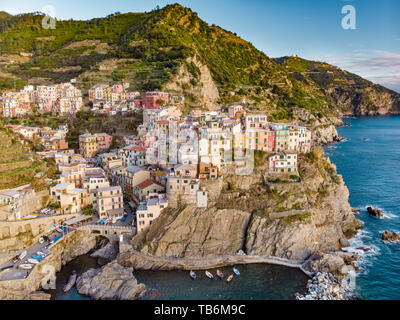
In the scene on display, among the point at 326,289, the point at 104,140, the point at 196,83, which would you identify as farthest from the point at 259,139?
the point at 196,83

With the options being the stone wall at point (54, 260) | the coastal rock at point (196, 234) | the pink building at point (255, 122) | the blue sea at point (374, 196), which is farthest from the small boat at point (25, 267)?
the blue sea at point (374, 196)

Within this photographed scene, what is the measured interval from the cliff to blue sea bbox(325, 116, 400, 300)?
2.19 meters

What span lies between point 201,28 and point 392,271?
69.8 meters

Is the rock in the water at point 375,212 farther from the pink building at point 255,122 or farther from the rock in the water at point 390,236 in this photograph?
the pink building at point 255,122

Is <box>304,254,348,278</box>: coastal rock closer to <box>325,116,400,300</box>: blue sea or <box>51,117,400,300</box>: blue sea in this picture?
<box>51,117,400,300</box>: blue sea

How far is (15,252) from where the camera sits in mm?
23328

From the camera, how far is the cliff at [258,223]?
81.5 ft

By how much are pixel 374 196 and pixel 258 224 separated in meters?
18.2

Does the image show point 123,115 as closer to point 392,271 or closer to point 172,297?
point 172,297

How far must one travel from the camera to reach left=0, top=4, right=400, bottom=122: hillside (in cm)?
5453

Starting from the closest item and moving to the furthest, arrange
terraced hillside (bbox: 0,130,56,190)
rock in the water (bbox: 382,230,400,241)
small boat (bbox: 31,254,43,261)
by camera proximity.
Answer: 1. small boat (bbox: 31,254,43,261)
2. rock in the water (bbox: 382,230,400,241)
3. terraced hillside (bbox: 0,130,56,190)

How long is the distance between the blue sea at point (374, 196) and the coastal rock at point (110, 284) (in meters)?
14.3

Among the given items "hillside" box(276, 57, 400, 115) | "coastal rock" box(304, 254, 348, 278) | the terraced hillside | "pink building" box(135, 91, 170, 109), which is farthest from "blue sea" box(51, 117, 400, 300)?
"hillside" box(276, 57, 400, 115)
